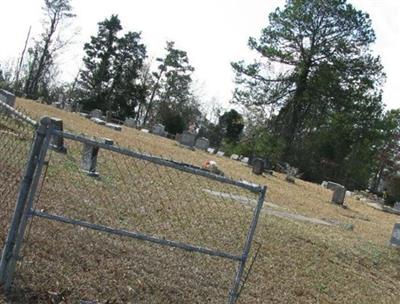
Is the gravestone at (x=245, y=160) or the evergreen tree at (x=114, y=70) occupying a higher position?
the evergreen tree at (x=114, y=70)

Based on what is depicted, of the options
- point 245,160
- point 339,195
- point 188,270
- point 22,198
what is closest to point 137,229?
point 188,270

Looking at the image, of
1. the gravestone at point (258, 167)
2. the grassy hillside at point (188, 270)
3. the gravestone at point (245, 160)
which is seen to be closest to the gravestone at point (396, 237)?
the grassy hillside at point (188, 270)

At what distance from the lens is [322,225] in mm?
12961

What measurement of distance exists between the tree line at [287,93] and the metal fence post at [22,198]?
3012cm

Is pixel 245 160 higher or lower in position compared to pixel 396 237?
higher

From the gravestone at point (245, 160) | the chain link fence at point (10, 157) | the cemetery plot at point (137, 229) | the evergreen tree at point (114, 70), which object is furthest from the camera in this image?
the evergreen tree at point (114, 70)

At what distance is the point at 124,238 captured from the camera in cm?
671

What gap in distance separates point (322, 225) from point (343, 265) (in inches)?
157

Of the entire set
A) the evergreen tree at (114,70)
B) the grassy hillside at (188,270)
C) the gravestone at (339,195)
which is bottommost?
the grassy hillside at (188,270)

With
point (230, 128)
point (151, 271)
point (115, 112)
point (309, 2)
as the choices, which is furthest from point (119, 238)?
point (115, 112)

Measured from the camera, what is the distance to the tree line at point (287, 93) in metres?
35.3

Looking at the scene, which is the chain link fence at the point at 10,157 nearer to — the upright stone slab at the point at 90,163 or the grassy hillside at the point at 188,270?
the grassy hillside at the point at 188,270

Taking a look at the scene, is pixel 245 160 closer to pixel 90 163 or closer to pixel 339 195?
pixel 339 195

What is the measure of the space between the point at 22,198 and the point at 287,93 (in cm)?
3470
